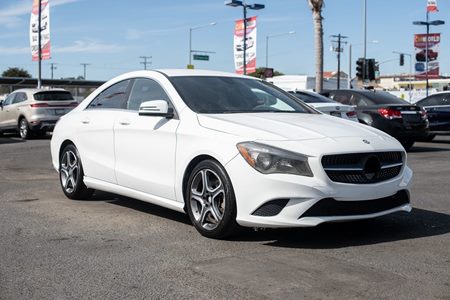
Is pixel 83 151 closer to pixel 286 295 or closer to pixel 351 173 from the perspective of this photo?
pixel 351 173

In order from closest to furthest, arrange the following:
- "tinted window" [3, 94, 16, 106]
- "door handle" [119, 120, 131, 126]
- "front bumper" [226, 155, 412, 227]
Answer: "front bumper" [226, 155, 412, 227]
"door handle" [119, 120, 131, 126]
"tinted window" [3, 94, 16, 106]

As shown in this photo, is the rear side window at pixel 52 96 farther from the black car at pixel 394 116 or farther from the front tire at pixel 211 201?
the front tire at pixel 211 201

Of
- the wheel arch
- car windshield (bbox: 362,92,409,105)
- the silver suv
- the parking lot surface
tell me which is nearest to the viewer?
the parking lot surface

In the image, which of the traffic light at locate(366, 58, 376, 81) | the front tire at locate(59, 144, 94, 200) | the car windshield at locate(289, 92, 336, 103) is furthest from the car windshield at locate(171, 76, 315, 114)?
the traffic light at locate(366, 58, 376, 81)

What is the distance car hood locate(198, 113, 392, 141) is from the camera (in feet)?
17.3

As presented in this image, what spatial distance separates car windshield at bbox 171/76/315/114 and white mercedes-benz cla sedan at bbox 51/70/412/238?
13 millimetres

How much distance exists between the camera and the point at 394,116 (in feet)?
47.2

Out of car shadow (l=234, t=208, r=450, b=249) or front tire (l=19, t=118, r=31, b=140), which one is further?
front tire (l=19, t=118, r=31, b=140)

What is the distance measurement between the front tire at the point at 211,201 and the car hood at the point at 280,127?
372 mm

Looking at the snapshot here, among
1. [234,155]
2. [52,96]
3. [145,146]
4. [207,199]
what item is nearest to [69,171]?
[145,146]

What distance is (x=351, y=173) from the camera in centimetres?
520

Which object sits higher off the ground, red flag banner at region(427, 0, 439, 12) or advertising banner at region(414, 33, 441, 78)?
red flag banner at region(427, 0, 439, 12)

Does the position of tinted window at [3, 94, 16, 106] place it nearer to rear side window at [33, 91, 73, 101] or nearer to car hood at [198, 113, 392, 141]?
rear side window at [33, 91, 73, 101]

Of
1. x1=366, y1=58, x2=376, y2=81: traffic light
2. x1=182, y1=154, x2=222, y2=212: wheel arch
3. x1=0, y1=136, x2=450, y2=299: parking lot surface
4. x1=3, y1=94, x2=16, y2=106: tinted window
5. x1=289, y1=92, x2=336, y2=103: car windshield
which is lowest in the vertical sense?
x1=0, y1=136, x2=450, y2=299: parking lot surface
